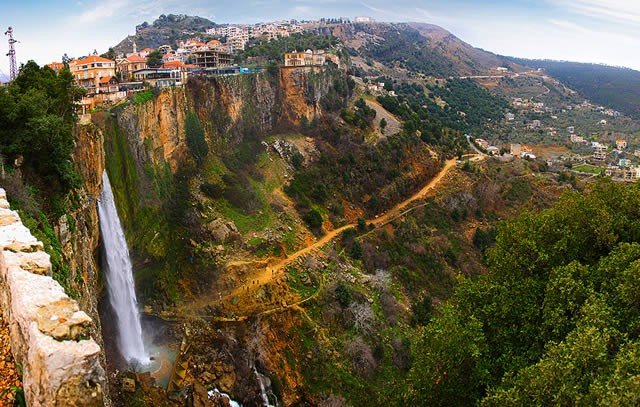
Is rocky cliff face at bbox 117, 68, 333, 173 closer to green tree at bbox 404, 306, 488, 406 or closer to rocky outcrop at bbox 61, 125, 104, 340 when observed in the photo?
rocky outcrop at bbox 61, 125, 104, 340

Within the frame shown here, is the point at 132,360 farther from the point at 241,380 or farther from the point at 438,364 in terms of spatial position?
the point at 438,364

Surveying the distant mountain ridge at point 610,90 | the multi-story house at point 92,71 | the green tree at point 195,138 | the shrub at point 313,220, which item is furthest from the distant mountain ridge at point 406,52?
the multi-story house at point 92,71

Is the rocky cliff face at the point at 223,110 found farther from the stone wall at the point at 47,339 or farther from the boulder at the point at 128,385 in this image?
the stone wall at the point at 47,339

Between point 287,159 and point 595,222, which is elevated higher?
point 595,222

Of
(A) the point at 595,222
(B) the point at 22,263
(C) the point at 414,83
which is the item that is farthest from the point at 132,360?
(C) the point at 414,83

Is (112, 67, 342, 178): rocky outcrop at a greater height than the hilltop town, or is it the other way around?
the hilltop town

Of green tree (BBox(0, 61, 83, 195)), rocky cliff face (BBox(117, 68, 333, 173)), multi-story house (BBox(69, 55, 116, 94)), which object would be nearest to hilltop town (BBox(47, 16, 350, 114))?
multi-story house (BBox(69, 55, 116, 94))

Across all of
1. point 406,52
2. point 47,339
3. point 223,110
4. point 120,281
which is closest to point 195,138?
point 223,110
